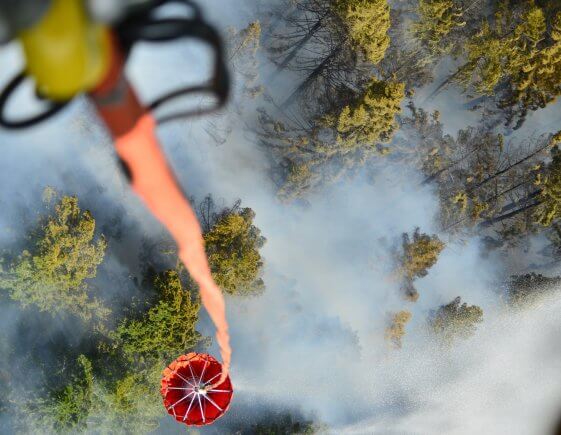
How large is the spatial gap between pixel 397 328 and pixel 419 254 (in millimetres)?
3655

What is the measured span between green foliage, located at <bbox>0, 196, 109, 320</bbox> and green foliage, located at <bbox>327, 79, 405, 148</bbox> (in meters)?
10.1

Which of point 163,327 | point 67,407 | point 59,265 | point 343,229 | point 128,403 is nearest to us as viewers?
point 67,407

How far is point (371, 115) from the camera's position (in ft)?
76.0

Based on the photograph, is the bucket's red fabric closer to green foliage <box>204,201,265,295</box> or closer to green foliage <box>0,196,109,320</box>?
green foliage <box>204,201,265,295</box>

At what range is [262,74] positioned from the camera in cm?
2736

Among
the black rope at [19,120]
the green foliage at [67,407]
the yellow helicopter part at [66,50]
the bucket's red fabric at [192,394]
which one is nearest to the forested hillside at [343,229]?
the green foliage at [67,407]

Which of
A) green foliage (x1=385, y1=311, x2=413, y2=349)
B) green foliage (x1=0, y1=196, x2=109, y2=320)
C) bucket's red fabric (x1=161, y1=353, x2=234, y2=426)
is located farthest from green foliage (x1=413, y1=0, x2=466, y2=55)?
bucket's red fabric (x1=161, y1=353, x2=234, y2=426)

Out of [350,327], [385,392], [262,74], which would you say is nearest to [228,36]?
[262,74]

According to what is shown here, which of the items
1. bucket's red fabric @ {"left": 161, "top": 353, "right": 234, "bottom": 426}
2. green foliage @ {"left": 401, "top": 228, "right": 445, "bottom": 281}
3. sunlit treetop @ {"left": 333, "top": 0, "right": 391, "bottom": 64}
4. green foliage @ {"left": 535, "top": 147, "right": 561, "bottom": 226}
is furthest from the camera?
green foliage @ {"left": 401, "top": 228, "right": 445, "bottom": 281}

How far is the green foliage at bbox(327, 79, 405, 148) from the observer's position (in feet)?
74.5

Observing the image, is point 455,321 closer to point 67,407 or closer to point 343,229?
point 343,229

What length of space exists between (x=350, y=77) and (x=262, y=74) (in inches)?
153

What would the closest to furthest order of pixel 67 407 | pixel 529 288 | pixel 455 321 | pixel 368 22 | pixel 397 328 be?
1. pixel 67 407
2. pixel 368 22
3. pixel 455 321
4. pixel 397 328
5. pixel 529 288

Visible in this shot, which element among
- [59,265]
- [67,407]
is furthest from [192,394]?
[59,265]
